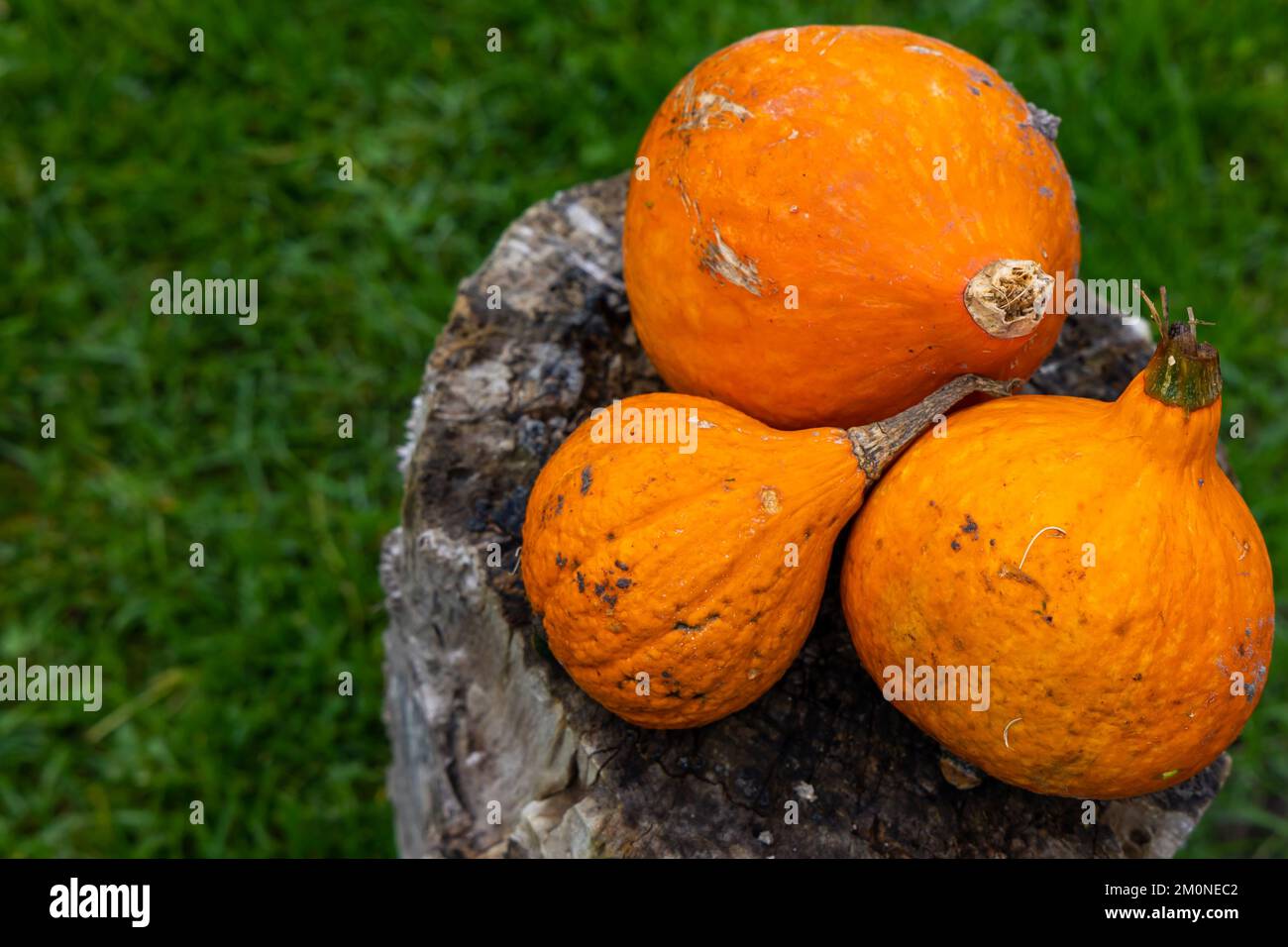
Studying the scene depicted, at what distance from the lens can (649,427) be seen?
2.17 metres

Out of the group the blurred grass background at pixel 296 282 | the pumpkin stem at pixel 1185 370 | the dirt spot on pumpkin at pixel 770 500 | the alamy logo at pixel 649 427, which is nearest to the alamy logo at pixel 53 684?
the blurred grass background at pixel 296 282

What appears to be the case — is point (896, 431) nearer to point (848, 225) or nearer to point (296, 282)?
point (848, 225)

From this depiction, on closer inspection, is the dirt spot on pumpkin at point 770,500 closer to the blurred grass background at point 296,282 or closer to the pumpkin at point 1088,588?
the pumpkin at point 1088,588

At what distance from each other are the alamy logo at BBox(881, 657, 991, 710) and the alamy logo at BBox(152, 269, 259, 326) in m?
3.13

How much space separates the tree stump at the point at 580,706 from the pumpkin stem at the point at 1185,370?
783 mm

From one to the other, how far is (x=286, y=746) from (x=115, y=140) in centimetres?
247

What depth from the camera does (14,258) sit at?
14.3 ft

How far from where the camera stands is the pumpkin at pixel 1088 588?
1910 mm

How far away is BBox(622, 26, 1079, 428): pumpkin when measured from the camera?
Answer: 2068 millimetres
